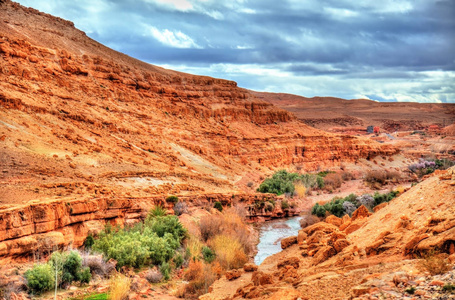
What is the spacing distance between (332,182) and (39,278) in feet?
118

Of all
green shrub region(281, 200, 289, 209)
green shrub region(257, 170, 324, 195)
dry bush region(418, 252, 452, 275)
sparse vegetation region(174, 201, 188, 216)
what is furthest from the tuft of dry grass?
dry bush region(418, 252, 452, 275)

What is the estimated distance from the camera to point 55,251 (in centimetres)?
1488

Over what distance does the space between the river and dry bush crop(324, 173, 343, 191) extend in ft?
38.9

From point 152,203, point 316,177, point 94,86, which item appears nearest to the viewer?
point 152,203

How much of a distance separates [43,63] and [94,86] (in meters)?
5.05

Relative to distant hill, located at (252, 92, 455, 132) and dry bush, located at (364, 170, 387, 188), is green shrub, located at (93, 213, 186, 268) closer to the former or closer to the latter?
dry bush, located at (364, 170, 387, 188)

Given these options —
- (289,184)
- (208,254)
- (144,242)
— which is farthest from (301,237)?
(289,184)

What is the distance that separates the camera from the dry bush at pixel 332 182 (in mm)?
43938

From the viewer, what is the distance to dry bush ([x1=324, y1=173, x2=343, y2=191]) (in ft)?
144

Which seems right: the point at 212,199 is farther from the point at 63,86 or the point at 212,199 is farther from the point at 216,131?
the point at 216,131

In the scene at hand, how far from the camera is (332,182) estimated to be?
45.7m

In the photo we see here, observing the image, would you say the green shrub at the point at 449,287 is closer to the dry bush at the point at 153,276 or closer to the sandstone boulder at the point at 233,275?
the sandstone boulder at the point at 233,275

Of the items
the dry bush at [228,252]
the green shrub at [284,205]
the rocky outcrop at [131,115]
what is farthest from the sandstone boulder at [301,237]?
the green shrub at [284,205]

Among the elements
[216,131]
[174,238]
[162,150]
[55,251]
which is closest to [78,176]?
[174,238]
